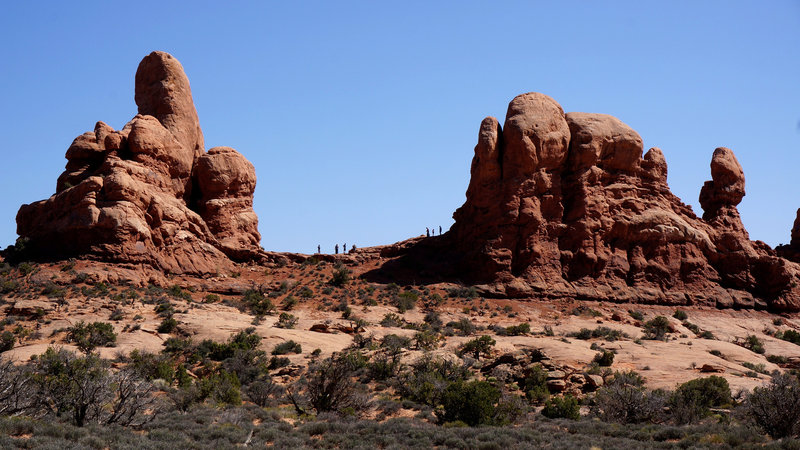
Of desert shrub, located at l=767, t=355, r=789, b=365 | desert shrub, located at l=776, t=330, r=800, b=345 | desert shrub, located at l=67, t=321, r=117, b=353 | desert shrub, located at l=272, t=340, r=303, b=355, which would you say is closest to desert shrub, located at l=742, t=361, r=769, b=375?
desert shrub, located at l=767, t=355, r=789, b=365

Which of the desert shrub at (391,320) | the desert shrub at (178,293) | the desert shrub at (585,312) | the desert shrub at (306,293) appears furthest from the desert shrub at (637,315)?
the desert shrub at (178,293)

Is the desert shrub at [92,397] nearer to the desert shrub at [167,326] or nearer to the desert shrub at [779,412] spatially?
the desert shrub at [167,326]

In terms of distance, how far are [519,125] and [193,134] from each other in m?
21.4

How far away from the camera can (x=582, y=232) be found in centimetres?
4478

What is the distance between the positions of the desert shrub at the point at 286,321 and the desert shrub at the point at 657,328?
17329mm

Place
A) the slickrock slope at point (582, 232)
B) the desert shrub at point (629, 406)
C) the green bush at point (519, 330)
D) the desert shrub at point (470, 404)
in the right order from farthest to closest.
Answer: the slickrock slope at point (582, 232) < the green bush at point (519, 330) < the desert shrub at point (629, 406) < the desert shrub at point (470, 404)

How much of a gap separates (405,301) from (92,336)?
16945 millimetres

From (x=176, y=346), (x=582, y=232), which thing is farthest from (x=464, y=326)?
(x=176, y=346)

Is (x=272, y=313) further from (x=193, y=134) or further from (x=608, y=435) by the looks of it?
(x=608, y=435)

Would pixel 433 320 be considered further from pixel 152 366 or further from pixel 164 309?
pixel 152 366

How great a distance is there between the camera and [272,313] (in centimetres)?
3731

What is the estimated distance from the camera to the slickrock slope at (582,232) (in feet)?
145

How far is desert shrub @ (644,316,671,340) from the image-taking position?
35.4m

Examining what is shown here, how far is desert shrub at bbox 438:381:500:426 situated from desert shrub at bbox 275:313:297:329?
14131mm
